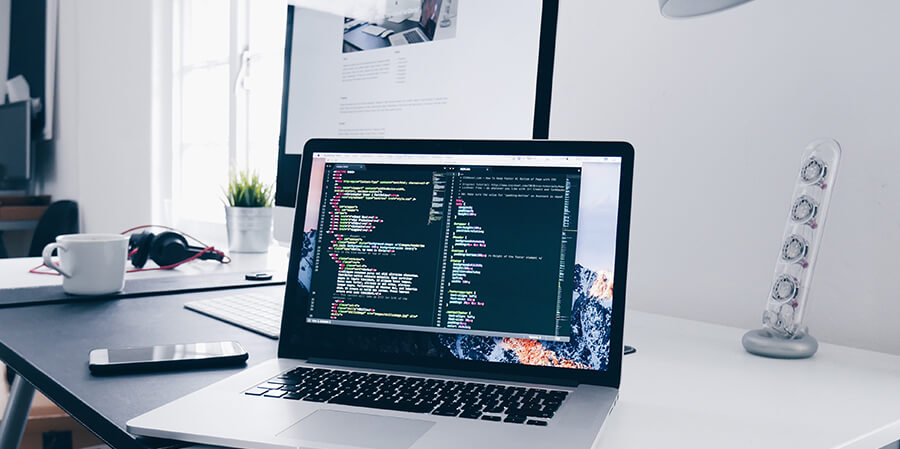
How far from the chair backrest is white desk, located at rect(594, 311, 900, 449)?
3020mm

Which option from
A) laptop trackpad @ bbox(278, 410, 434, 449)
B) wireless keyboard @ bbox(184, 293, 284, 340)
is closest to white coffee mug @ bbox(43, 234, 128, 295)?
wireless keyboard @ bbox(184, 293, 284, 340)

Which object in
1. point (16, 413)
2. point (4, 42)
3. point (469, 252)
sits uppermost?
point (4, 42)

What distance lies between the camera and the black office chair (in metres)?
3.09

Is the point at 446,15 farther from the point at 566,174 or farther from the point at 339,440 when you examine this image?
the point at 339,440

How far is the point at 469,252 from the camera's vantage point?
2.08 feet

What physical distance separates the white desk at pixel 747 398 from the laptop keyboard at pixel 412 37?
464 mm

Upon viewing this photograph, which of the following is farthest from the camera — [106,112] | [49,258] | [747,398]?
[106,112]

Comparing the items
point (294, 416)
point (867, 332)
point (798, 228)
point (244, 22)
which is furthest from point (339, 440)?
point (244, 22)

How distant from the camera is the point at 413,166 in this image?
0.67 metres

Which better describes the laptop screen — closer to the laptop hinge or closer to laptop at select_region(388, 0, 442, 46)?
the laptop hinge

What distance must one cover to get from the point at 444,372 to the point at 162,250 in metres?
0.86

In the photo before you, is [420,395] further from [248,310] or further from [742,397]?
[248,310]

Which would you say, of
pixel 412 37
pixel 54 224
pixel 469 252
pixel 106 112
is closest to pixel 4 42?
pixel 106 112

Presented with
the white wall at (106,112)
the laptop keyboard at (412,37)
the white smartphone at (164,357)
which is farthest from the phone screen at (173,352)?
the white wall at (106,112)
